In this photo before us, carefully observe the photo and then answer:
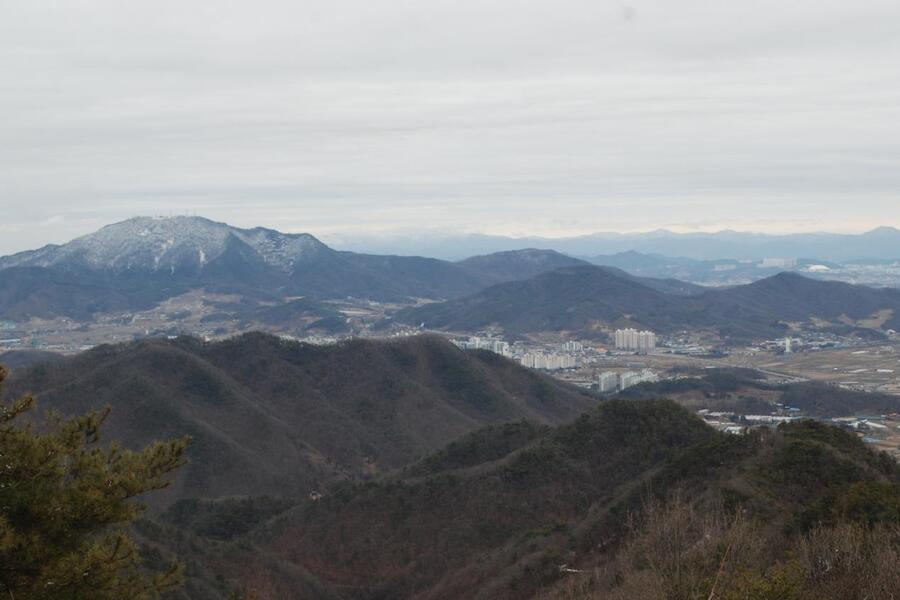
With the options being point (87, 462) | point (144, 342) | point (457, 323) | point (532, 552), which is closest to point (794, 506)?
point (532, 552)

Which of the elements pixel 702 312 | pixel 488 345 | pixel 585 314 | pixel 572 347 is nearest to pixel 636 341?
pixel 572 347

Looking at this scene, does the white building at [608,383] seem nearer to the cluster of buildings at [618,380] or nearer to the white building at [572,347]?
the cluster of buildings at [618,380]

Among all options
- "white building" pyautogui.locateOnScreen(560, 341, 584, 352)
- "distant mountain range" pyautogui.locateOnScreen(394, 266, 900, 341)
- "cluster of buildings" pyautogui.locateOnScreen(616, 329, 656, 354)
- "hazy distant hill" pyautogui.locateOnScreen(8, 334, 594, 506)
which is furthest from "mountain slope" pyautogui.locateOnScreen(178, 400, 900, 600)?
"distant mountain range" pyautogui.locateOnScreen(394, 266, 900, 341)

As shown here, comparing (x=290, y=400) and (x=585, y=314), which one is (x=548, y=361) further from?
(x=290, y=400)

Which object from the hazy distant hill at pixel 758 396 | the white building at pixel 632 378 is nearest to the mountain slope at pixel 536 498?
the hazy distant hill at pixel 758 396

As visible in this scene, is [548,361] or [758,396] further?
[548,361]

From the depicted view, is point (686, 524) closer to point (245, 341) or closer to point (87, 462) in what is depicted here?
point (87, 462)
